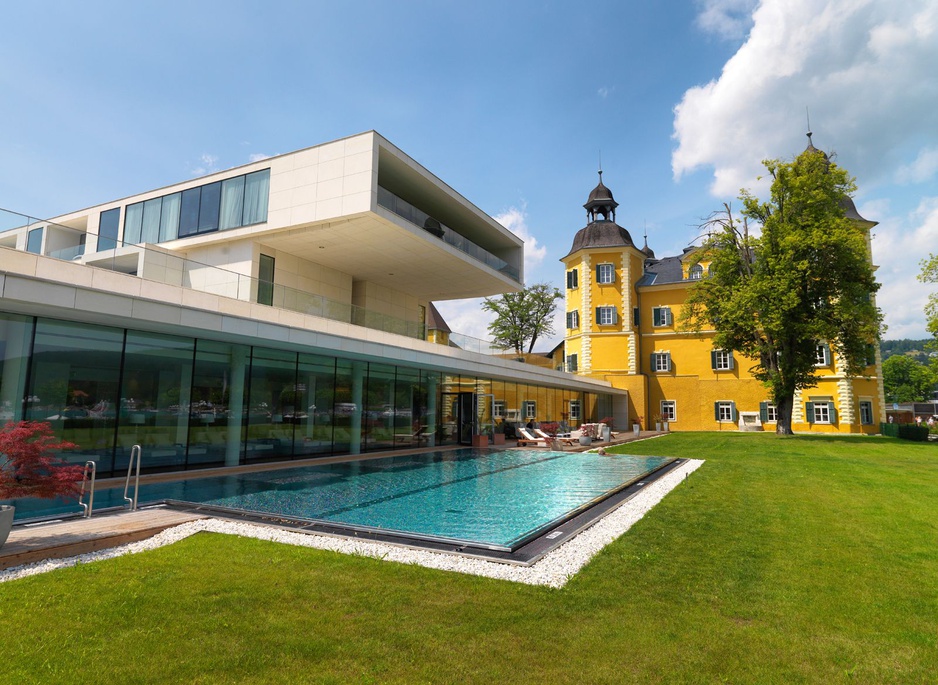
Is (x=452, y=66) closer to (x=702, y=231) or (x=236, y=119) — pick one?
(x=236, y=119)

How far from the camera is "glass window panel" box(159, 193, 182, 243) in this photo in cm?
2116

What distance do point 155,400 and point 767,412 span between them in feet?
130

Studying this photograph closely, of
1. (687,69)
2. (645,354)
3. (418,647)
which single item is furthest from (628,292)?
(418,647)

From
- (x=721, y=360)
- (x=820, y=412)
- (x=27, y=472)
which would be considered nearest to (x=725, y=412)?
(x=721, y=360)


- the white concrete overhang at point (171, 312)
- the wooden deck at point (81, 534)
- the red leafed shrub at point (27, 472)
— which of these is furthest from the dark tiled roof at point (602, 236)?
the red leafed shrub at point (27, 472)

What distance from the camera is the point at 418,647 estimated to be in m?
3.77

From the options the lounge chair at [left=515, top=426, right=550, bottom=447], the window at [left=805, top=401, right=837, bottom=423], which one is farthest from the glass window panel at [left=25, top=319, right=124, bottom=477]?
the window at [left=805, top=401, right=837, bottom=423]

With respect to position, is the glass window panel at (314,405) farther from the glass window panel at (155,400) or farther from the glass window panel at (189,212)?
the glass window panel at (189,212)

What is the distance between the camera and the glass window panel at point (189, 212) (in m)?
20.6

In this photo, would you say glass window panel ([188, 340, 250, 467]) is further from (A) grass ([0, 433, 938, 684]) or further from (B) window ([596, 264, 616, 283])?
(B) window ([596, 264, 616, 283])

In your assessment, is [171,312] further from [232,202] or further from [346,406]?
[232,202]

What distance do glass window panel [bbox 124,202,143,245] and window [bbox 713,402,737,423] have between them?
3886 cm

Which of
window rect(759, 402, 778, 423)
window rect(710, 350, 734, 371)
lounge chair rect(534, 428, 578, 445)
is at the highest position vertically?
window rect(710, 350, 734, 371)

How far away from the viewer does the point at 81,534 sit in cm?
640
